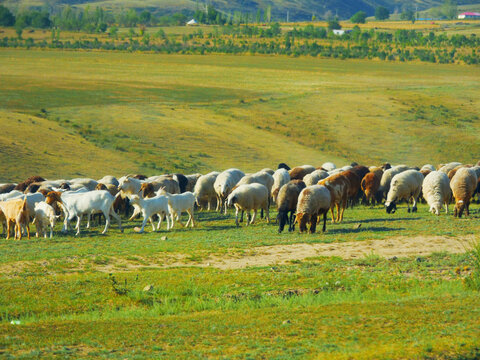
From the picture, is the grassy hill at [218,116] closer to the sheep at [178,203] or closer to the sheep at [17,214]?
the sheep at [17,214]

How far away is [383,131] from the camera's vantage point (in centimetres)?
6256

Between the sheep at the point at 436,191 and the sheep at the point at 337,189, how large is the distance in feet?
10.7

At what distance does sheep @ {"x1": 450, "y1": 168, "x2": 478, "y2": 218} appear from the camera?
25.3 m

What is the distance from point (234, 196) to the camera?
24.5 meters

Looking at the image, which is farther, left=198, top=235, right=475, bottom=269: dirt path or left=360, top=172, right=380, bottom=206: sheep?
left=360, top=172, right=380, bottom=206: sheep

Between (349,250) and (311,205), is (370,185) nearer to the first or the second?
(311,205)

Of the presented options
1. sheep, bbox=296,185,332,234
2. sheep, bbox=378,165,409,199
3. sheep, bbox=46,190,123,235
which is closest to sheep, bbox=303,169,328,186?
sheep, bbox=378,165,409,199

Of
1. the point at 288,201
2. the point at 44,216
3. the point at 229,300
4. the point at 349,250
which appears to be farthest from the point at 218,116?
the point at 229,300

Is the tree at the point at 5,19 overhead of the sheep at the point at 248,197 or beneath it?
overhead

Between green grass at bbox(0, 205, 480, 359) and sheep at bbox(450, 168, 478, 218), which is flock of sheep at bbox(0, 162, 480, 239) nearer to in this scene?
sheep at bbox(450, 168, 478, 218)

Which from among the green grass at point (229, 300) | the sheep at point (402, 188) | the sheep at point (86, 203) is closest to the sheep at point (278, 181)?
the sheep at point (402, 188)

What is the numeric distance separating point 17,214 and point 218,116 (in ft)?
137

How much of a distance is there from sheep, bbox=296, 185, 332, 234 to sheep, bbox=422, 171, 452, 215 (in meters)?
5.94

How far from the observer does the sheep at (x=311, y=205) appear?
2197 cm
